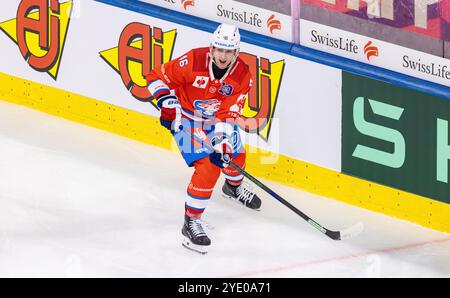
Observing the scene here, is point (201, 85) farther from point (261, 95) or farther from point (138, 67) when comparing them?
point (138, 67)

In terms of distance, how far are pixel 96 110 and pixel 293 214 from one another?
190cm

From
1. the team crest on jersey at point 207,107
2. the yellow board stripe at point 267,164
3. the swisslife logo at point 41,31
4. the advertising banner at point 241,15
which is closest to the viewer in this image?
the team crest on jersey at point 207,107

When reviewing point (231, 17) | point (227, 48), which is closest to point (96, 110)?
point (231, 17)

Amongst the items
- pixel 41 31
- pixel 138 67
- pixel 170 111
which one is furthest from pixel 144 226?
pixel 41 31

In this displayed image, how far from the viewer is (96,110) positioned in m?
11.8

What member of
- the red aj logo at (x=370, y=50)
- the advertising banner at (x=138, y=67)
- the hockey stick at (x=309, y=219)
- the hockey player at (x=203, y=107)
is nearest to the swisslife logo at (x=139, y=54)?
the advertising banner at (x=138, y=67)

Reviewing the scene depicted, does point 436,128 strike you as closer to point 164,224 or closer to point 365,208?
point 365,208

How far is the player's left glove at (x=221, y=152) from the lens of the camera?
33.3 feet

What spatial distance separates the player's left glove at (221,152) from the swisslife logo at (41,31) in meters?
1.91


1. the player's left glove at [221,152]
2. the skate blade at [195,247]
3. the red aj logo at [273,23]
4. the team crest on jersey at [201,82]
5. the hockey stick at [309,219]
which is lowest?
the skate blade at [195,247]

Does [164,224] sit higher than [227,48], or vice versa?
[227,48]

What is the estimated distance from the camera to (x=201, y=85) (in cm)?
1037

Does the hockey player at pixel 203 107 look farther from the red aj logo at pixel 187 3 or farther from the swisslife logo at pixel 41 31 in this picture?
the swisslife logo at pixel 41 31

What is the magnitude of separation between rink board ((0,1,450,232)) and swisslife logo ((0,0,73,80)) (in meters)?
0.01
